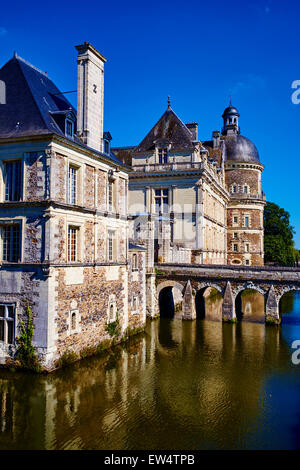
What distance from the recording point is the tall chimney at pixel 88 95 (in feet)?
51.5

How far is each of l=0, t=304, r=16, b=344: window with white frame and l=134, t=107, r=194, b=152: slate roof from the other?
22.9 meters

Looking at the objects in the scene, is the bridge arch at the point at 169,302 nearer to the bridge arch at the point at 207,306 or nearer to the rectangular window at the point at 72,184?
the bridge arch at the point at 207,306

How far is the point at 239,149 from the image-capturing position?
47.9 meters

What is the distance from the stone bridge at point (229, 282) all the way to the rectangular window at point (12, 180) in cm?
1334

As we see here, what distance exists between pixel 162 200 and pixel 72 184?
1997cm

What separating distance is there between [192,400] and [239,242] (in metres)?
37.3

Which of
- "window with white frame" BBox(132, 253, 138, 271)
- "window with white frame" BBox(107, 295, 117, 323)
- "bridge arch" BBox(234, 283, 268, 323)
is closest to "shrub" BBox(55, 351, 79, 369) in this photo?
"window with white frame" BBox(107, 295, 117, 323)

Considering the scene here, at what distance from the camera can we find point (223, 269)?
77.7 feet

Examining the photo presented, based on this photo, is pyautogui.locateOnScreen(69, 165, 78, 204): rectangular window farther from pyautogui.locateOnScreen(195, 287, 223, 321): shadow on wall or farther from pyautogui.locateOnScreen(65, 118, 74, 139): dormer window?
pyautogui.locateOnScreen(195, 287, 223, 321): shadow on wall

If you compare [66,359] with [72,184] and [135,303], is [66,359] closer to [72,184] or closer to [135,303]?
[72,184]

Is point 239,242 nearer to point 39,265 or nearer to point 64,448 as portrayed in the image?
point 39,265

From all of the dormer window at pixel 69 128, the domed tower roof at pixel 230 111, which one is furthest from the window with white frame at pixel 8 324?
the domed tower roof at pixel 230 111

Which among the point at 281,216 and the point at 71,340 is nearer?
the point at 71,340

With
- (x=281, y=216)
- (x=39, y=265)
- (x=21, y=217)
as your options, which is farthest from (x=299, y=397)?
(x=281, y=216)
